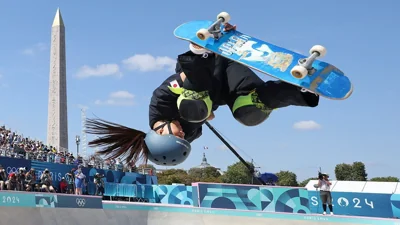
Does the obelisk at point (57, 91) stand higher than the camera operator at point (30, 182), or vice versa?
the obelisk at point (57, 91)

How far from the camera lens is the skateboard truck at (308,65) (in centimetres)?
580

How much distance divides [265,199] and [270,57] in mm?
4786

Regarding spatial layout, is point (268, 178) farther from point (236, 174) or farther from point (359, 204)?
point (236, 174)

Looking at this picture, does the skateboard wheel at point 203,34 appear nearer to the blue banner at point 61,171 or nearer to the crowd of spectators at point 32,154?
the crowd of spectators at point 32,154

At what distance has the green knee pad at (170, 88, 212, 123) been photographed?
7.36 metres

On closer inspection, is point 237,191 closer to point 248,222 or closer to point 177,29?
point 248,222

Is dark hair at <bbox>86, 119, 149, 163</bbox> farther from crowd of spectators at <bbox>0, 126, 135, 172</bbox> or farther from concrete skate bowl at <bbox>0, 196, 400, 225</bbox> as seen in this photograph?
crowd of spectators at <bbox>0, 126, 135, 172</bbox>

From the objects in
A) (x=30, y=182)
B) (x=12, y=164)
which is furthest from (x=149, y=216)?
(x=12, y=164)

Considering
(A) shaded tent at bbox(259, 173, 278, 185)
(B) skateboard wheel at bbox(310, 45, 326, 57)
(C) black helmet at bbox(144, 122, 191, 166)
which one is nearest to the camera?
(B) skateboard wheel at bbox(310, 45, 326, 57)

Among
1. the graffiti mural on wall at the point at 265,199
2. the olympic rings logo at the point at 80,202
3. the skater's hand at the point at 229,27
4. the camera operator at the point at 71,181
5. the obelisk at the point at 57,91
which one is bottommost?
the graffiti mural on wall at the point at 265,199

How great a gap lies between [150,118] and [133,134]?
427mm

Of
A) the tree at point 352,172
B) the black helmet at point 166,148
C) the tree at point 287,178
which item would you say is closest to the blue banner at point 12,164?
the black helmet at point 166,148

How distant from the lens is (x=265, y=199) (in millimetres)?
10266

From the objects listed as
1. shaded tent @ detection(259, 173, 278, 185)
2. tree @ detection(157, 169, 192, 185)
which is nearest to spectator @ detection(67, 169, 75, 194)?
shaded tent @ detection(259, 173, 278, 185)
